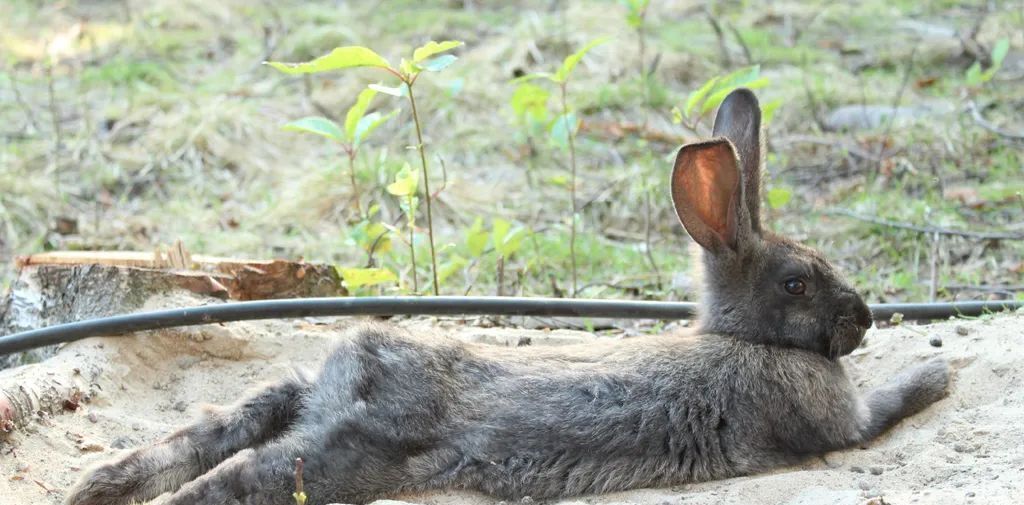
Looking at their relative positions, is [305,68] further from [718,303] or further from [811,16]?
[811,16]

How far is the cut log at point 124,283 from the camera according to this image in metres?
5.50

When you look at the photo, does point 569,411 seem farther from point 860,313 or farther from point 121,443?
point 121,443

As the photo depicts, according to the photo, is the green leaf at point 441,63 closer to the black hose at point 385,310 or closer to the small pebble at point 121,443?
the black hose at point 385,310

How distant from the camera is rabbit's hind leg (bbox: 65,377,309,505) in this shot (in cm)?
402

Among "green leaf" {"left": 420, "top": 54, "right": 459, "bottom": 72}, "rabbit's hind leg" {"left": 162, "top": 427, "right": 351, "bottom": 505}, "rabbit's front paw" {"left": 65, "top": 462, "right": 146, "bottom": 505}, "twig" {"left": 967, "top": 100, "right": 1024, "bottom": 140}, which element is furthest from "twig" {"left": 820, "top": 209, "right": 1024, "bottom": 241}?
"rabbit's front paw" {"left": 65, "top": 462, "right": 146, "bottom": 505}

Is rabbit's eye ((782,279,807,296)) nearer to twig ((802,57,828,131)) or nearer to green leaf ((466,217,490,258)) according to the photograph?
green leaf ((466,217,490,258))

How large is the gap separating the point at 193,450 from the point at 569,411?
1296 millimetres

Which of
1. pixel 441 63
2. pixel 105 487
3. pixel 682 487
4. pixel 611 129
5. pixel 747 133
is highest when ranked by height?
pixel 441 63

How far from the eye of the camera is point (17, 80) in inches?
441

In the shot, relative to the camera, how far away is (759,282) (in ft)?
15.5

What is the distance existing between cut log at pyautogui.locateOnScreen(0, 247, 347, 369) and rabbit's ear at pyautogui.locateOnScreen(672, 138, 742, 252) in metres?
1.99

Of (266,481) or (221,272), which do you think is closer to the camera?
(266,481)

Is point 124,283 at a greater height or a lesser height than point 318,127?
lesser

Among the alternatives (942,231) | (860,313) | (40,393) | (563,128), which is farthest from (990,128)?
(40,393)
